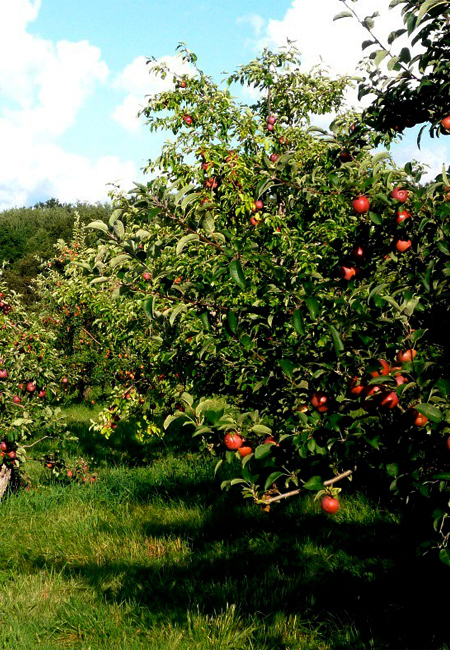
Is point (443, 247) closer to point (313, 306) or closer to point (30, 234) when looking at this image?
point (313, 306)

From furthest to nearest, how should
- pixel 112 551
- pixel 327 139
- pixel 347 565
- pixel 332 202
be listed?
pixel 112 551 → pixel 347 565 → pixel 332 202 → pixel 327 139

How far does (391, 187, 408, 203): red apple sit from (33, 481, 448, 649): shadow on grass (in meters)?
2.55

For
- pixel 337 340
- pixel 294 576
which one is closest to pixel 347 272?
pixel 337 340

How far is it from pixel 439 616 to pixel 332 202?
285 cm

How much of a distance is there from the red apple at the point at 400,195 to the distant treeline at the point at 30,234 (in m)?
29.7

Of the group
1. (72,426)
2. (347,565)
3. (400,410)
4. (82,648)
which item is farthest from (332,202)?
(72,426)

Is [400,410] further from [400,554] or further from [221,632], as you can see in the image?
[400,554]

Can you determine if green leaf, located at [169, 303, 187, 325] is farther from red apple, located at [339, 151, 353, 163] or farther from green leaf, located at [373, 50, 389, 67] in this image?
green leaf, located at [373, 50, 389, 67]

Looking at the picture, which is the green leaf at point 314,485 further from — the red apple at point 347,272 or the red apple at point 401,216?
the red apple at point 401,216

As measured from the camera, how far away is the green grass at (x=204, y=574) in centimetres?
362

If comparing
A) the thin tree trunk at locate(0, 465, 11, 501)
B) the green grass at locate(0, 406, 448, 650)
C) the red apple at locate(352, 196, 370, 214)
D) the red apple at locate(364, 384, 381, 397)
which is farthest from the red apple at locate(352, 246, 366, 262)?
the thin tree trunk at locate(0, 465, 11, 501)

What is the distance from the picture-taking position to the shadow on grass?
12.4ft

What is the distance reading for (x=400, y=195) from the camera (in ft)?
7.97

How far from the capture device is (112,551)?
16.0 feet
